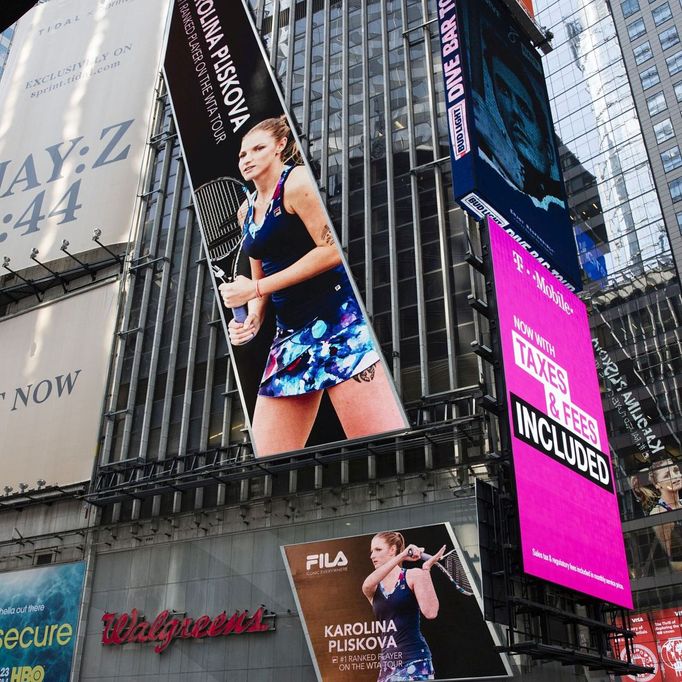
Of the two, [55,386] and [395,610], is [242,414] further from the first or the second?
[55,386]

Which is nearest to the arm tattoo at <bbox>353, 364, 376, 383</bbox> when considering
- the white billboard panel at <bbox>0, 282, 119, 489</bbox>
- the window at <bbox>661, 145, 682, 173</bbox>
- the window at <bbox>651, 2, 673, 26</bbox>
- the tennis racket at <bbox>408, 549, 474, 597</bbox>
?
the tennis racket at <bbox>408, 549, 474, 597</bbox>

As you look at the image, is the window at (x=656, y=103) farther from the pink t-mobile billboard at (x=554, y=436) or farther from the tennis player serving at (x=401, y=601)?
the tennis player serving at (x=401, y=601)

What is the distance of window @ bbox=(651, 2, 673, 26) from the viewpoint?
6906 centimetres

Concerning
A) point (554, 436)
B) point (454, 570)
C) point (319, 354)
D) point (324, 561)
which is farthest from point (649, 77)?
point (324, 561)

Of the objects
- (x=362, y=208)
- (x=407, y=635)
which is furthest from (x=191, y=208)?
(x=407, y=635)

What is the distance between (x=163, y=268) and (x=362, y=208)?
1052 cm

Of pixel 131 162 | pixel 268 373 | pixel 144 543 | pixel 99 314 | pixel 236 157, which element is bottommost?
pixel 144 543

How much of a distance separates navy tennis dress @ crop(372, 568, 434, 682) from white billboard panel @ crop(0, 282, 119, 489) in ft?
51.5

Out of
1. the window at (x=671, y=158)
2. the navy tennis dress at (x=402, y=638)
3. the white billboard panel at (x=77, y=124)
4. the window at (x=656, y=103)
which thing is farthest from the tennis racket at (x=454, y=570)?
the window at (x=656, y=103)

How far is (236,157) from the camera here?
109 feet

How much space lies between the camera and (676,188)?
202 feet

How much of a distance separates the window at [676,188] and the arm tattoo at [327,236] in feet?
132

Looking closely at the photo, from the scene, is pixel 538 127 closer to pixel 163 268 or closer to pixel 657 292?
pixel 163 268

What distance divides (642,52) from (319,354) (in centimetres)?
5392
